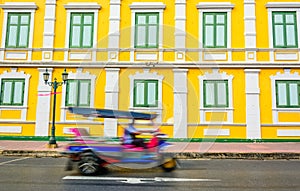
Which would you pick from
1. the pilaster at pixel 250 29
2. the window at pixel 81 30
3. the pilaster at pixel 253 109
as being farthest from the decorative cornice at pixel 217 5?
the window at pixel 81 30

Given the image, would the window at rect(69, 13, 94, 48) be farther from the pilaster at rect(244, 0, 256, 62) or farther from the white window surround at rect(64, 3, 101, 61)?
the pilaster at rect(244, 0, 256, 62)

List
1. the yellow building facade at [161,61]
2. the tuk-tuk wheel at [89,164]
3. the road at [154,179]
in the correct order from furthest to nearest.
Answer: the yellow building facade at [161,61], the tuk-tuk wheel at [89,164], the road at [154,179]

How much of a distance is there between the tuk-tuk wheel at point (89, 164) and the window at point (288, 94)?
1233 centimetres

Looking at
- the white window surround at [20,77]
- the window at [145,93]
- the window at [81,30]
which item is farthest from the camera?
the window at [81,30]

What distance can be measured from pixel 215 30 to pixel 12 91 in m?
12.6

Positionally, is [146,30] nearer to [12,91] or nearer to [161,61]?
[161,61]

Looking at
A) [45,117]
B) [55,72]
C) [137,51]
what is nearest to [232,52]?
[137,51]

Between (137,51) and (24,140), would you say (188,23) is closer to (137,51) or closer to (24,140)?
(137,51)

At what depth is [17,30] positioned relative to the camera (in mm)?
17312

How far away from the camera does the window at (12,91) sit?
55.0 feet

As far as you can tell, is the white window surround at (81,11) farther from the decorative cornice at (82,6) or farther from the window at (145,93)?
the window at (145,93)

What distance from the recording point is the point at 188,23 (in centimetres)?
1709

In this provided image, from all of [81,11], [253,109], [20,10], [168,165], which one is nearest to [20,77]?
[20,10]

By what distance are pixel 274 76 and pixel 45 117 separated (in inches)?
533
